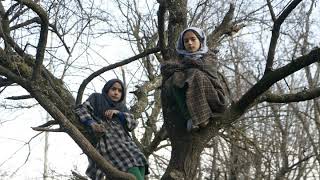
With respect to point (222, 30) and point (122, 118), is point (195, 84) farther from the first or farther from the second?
point (222, 30)

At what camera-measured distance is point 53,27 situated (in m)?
5.35

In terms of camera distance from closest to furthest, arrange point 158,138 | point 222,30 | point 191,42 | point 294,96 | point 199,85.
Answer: point 199,85 → point 294,96 → point 191,42 → point 222,30 → point 158,138

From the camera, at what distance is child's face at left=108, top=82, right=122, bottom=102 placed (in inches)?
194

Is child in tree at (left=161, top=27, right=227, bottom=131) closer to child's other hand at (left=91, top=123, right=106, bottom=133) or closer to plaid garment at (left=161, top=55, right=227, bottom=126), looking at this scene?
plaid garment at (left=161, top=55, right=227, bottom=126)

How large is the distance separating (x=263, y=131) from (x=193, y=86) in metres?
9.31

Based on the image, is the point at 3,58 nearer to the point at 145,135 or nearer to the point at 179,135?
the point at 179,135

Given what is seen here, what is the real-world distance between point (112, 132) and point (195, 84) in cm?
100

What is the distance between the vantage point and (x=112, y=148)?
15.1ft

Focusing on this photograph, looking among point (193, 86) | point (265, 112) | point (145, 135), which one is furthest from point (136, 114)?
point (265, 112)

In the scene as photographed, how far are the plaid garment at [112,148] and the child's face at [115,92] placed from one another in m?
0.27

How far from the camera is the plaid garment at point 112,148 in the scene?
4.53 m

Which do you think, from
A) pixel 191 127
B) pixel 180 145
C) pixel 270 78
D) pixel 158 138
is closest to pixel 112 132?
pixel 180 145

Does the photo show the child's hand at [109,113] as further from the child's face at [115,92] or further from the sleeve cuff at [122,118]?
the child's face at [115,92]

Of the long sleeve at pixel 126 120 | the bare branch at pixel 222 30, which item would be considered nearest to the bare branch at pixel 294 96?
the long sleeve at pixel 126 120
